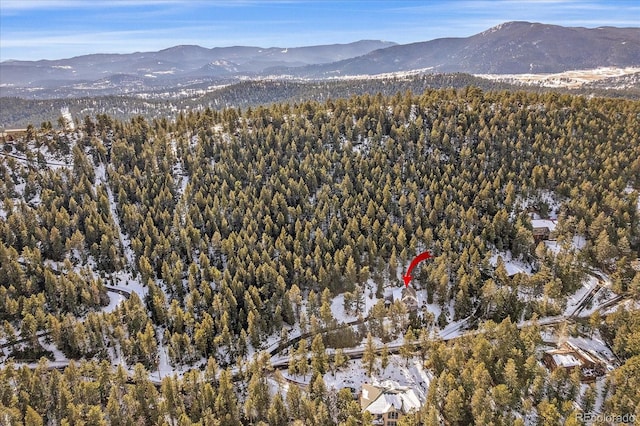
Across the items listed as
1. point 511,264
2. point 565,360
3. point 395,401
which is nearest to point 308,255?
point 395,401

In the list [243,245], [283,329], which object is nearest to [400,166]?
[243,245]

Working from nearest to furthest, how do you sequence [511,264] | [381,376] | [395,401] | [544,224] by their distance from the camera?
[395,401], [381,376], [511,264], [544,224]

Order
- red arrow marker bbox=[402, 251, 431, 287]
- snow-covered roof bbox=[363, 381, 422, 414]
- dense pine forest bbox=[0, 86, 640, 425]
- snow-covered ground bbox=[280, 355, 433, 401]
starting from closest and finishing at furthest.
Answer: snow-covered roof bbox=[363, 381, 422, 414], dense pine forest bbox=[0, 86, 640, 425], snow-covered ground bbox=[280, 355, 433, 401], red arrow marker bbox=[402, 251, 431, 287]

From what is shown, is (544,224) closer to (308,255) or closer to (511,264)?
(511,264)

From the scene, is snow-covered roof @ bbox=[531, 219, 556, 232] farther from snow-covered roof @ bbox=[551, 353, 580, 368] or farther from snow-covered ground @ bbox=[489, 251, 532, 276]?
snow-covered roof @ bbox=[551, 353, 580, 368]

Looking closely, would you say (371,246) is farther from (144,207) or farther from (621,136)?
(621,136)

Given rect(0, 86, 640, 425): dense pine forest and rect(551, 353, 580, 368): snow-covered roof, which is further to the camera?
rect(551, 353, 580, 368): snow-covered roof

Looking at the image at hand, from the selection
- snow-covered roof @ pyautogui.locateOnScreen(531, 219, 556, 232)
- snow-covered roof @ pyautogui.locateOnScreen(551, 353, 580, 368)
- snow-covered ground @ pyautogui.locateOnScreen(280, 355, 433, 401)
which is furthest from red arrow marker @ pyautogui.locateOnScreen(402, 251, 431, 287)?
snow-covered roof @ pyautogui.locateOnScreen(531, 219, 556, 232)

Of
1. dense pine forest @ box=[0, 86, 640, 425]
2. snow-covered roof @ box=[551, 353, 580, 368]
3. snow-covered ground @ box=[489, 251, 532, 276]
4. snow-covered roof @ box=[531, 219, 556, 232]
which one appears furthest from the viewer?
snow-covered roof @ box=[531, 219, 556, 232]

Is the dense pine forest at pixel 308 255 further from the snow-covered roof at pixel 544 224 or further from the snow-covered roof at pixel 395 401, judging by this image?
the snow-covered roof at pixel 544 224
